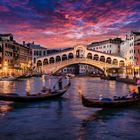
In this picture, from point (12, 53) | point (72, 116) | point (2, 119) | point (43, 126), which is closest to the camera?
point (43, 126)

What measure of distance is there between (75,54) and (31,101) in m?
52.5

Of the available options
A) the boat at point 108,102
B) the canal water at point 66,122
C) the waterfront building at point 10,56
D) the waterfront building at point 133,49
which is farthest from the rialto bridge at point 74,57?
the boat at point 108,102

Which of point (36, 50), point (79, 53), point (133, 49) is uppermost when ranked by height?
point (36, 50)

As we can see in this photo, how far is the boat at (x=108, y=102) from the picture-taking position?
41.9ft

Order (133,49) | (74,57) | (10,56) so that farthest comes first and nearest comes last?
(74,57) < (133,49) < (10,56)

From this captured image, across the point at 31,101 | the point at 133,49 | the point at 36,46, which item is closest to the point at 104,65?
the point at 133,49

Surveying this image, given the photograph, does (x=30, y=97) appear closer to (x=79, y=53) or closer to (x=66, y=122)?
(x=66, y=122)

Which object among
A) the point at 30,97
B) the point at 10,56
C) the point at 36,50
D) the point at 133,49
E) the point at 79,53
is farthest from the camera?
the point at 36,50

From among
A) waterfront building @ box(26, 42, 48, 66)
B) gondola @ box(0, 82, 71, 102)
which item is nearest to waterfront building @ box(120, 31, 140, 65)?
waterfront building @ box(26, 42, 48, 66)

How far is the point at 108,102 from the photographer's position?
44.0 feet

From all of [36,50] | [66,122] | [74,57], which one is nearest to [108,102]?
[66,122]

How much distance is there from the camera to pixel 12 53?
6122 cm

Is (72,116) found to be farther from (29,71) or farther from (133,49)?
(29,71)

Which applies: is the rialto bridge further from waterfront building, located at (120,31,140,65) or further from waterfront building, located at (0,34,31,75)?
waterfront building, located at (0,34,31,75)
